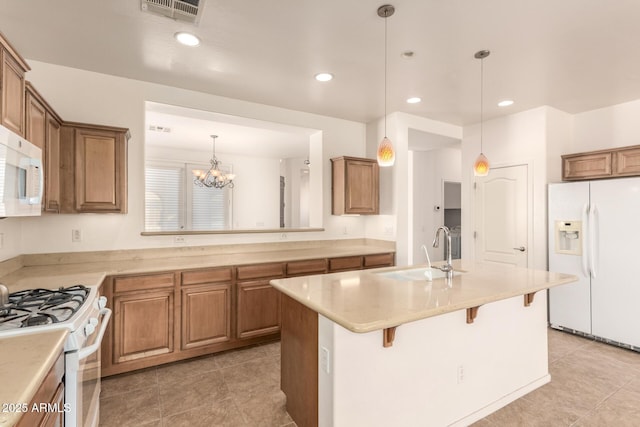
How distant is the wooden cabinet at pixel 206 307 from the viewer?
9.42 feet

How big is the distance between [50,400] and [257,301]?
6.86 feet

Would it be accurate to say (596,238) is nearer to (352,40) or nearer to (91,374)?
(352,40)

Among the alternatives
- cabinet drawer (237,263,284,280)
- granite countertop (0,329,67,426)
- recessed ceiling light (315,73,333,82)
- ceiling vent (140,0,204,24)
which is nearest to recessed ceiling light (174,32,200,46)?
ceiling vent (140,0,204,24)

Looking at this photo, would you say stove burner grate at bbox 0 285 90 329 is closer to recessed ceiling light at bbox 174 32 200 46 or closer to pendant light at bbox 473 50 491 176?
recessed ceiling light at bbox 174 32 200 46

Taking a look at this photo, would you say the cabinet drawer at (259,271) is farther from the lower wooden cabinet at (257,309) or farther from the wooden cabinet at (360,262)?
the wooden cabinet at (360,262)

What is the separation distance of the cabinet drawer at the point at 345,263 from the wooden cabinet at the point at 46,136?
259 cm

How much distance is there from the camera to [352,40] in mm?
2447

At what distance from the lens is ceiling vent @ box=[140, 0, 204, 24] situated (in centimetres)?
198

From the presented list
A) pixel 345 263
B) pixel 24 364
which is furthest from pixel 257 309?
pixel 24 364

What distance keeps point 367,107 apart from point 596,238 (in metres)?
2.92

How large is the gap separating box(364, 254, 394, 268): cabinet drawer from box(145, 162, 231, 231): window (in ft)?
13.4

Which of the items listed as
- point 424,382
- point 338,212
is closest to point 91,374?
point 424,382

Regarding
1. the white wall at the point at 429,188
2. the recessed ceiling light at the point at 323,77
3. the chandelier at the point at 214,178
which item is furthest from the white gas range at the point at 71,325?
the white wall at the point at 429,188

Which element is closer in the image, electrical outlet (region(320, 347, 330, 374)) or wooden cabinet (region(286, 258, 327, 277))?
electrical outlet (region(320, 347, 330, 374))
